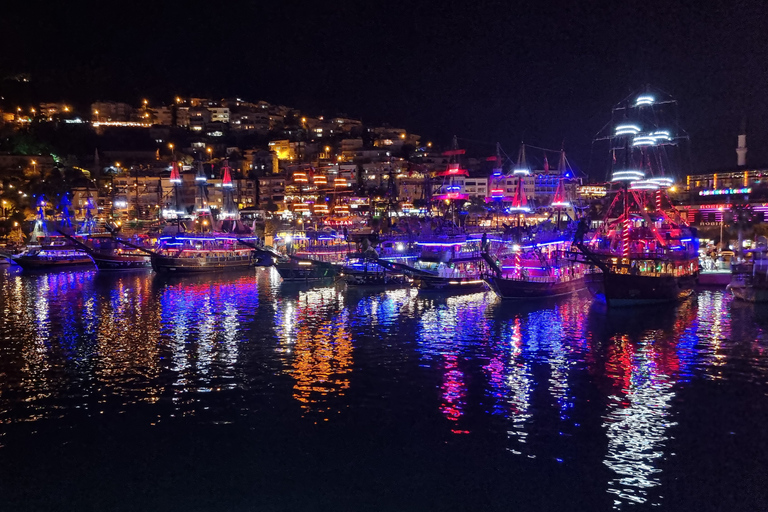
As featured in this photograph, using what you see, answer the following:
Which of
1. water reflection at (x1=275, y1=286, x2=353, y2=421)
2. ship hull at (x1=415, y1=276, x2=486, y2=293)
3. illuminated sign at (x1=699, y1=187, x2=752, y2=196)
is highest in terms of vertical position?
illuminated sign at (x1=699, y1=187, x2=752, y2=196)

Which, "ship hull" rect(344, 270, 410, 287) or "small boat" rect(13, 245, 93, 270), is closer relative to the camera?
"ship hull" rect(344, 270, 410, 287)

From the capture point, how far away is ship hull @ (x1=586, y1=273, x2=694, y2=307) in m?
30.7

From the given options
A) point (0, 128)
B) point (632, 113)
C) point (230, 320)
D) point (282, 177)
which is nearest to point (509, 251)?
point (632, 113)

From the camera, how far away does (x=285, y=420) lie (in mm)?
14516

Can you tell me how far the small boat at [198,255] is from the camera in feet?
171

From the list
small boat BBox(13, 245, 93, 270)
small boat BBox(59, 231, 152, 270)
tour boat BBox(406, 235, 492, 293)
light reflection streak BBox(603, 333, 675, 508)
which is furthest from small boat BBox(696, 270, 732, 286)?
small boat BBox(13, 245, 93, 270)

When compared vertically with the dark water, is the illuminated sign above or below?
above

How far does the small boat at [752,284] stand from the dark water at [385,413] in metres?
4.47

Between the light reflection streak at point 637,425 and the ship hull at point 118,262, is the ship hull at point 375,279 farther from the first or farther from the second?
the ship hull at point 118,262

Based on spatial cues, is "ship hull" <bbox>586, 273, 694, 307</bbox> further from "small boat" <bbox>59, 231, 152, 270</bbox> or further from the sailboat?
the sailboat

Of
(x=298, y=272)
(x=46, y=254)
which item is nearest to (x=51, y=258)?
(x=46, y=254)

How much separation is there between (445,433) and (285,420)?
3.72 metres

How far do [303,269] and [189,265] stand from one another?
1466cm

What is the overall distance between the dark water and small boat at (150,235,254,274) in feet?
79.4
